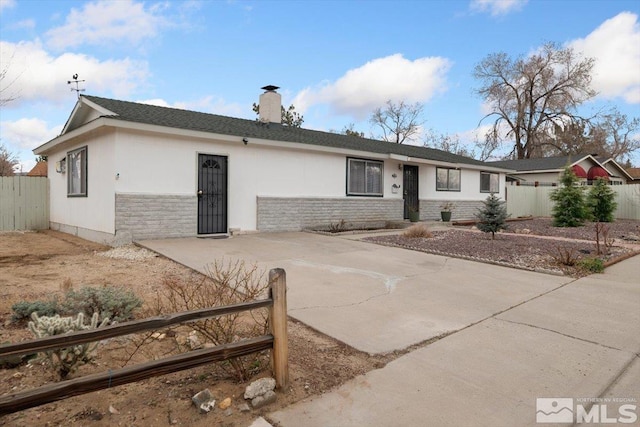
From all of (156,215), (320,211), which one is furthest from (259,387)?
(320,211)

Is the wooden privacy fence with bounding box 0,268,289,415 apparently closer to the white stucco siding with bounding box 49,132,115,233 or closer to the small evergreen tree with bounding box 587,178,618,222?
the white stucco siding with bounding box 49,132,115,233

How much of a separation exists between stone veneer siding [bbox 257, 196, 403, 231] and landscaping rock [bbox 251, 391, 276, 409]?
932 cm

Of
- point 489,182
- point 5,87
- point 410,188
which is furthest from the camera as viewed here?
point 489,182

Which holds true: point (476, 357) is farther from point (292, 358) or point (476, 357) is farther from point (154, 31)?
point (154, 31)

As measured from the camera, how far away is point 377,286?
5.99 meters

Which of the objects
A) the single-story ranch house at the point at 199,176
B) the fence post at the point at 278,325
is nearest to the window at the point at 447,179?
the single-story ranch house at the point at 199,176

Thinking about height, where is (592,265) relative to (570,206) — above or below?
below

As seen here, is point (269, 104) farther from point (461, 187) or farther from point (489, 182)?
point (489, 182)

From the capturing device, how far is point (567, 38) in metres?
34.4

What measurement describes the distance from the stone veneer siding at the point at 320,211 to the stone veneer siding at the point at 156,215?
225cm

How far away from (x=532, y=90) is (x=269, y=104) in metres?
32.0

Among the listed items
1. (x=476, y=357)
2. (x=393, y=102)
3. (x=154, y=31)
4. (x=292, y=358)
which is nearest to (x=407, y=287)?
(x=476, y=357)

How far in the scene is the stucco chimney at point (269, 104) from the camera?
15734 mm

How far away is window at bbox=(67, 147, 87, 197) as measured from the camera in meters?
11.1
